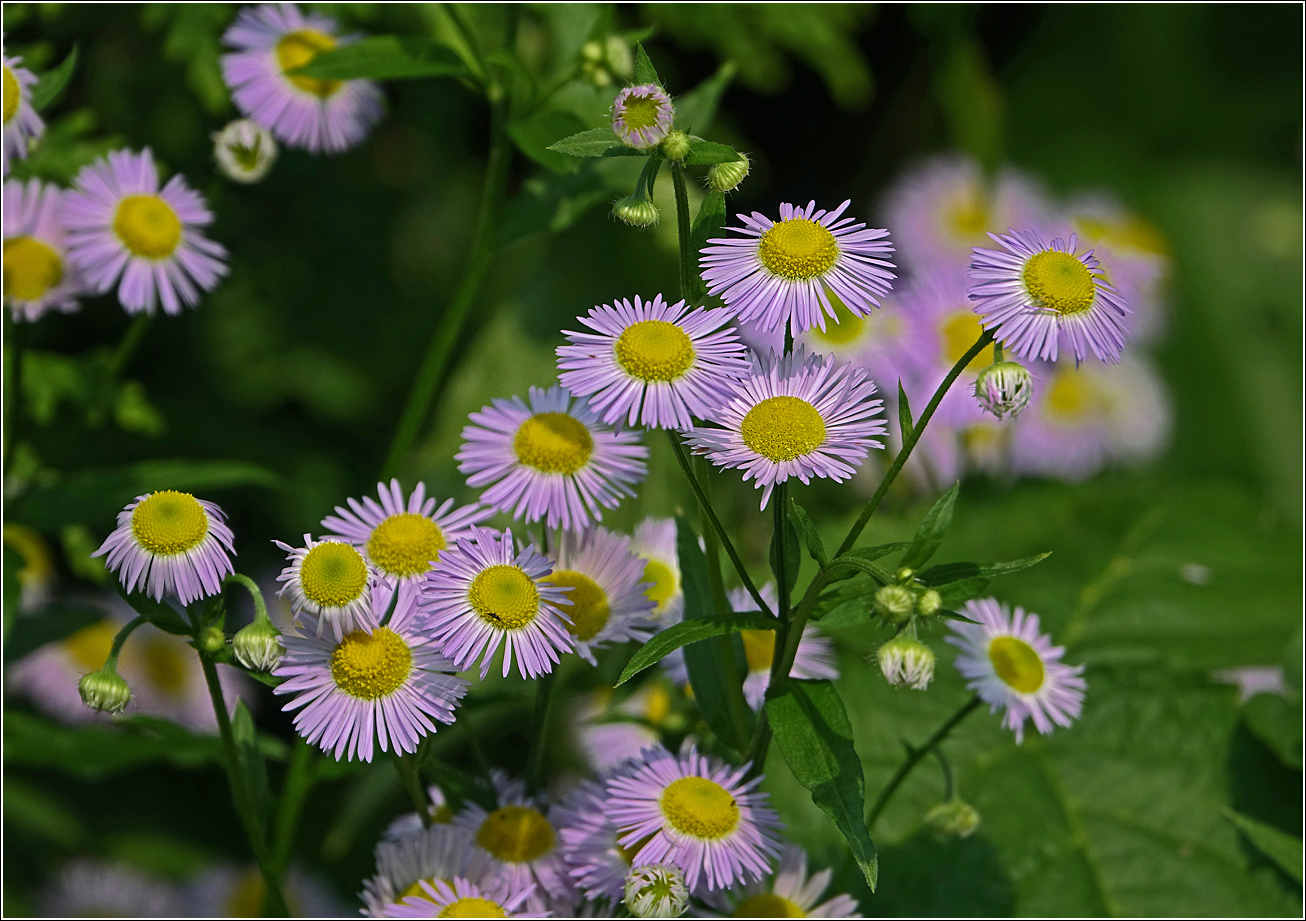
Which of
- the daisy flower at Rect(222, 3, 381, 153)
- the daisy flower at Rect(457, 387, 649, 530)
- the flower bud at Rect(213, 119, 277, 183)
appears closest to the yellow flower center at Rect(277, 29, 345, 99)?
the daisy flower at Rect(222, 3, 381, 153)

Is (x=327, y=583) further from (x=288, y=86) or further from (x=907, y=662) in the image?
(x=288, y=86)

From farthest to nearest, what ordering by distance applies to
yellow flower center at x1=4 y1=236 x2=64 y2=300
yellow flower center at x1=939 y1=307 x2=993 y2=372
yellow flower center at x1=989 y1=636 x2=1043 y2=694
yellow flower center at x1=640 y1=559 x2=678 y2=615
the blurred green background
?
yellow flower center at x1=939 y1=307 x2=993 y2=372
the blurred green background
yellow flower center at x1=4 y1=236 x2=64 y2=300
yellow flower center at x1=640 y1=559 x2=678 y2=615
yellow flower center at x1=989 y1=636 x2=1043 y2=694

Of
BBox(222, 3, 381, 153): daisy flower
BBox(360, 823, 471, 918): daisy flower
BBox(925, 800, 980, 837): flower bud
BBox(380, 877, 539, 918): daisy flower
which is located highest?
BBox(222, 3, 381, 153): daisy flower

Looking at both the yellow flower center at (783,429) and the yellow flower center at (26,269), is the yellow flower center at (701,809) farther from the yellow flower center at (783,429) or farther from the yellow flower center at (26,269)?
the yellow flower center at (26,269)

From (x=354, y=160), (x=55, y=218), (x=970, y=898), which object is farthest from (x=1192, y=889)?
(x=354, y=160)

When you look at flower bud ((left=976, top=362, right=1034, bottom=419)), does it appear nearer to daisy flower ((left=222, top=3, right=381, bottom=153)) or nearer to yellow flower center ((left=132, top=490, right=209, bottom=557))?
yellow flower center ((left=132, top=490, right=209, bottom=557))

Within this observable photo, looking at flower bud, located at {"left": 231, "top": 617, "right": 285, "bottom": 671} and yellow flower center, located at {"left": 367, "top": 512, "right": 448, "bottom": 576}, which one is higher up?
yellow flower center, located at {"left": 367, "top": 512, "right": 448, "bottom": 576}

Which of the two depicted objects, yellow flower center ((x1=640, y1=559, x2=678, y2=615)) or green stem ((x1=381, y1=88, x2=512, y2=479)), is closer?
yellow flower center ((x1=640, y1=559, x2=678, y2=615))

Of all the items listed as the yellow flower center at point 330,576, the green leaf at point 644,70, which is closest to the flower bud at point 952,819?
the yellow flower center at point 330,576
